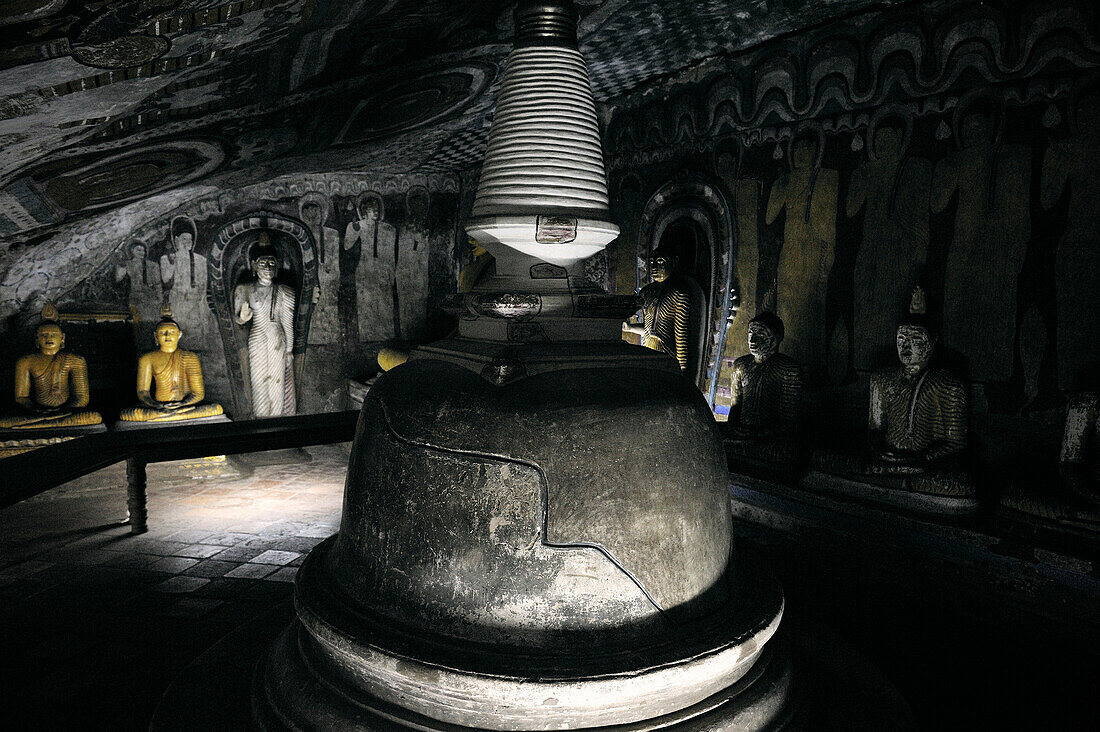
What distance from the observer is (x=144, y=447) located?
4.48 meters

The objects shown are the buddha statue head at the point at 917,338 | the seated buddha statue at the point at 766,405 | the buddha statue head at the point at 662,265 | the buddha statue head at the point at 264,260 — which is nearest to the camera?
the buddha statue head at the point at 917,338

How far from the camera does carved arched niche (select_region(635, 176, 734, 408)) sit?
620 cm

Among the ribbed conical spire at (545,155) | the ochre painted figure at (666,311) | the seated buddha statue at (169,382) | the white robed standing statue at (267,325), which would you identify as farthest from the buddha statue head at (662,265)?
the seated buddha statue at (169,382)

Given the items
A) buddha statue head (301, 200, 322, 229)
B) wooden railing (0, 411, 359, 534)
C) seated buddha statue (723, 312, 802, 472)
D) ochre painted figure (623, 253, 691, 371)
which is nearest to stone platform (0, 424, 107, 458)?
wooden railing (0, 411, 359, 534)

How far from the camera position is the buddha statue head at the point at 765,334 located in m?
5.19

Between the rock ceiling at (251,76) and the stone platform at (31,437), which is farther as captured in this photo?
the stone platform at (31,437)

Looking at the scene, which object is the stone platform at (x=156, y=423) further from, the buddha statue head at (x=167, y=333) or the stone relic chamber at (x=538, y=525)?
the stone relic chamber at (x=538, y=525)

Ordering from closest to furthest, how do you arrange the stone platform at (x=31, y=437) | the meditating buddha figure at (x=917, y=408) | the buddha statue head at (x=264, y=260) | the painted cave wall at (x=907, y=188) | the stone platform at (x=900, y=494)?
1. the stone platform at (x=900, y=494)
2. the painted cave wall at (x=907, y=188)
3. the meditating buddha figure at (x=917, y=408)
4. the stone platform at (x=31, y=437)
5. the buddha statue head at (x=264, y=260)

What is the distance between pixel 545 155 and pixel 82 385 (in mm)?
7041

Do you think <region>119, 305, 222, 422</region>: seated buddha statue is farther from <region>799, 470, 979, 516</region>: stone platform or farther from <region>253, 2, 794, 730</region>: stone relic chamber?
<region>799, 470, 979, 516</region>: stone platform

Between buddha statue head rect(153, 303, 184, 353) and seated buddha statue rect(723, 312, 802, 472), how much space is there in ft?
20.6

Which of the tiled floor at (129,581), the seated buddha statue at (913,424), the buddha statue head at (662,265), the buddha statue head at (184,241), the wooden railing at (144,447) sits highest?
the buddha statue head at (184,241)

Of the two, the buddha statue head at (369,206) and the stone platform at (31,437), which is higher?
the buddha statue head at (369,206)

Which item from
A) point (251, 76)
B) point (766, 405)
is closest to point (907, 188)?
point (766, 405)
